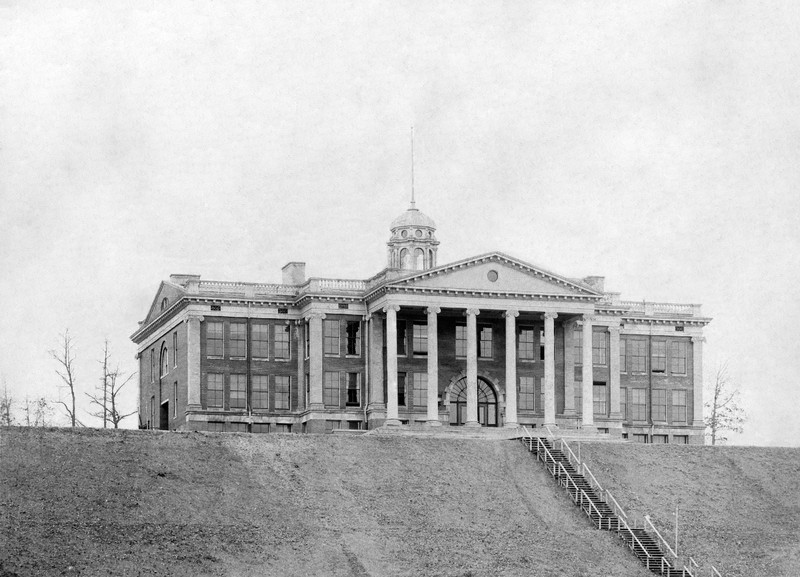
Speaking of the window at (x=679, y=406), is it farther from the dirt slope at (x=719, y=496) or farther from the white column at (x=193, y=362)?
the white column at (x=193, y=362)

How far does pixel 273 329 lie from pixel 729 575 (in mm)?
34297

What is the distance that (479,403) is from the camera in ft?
326

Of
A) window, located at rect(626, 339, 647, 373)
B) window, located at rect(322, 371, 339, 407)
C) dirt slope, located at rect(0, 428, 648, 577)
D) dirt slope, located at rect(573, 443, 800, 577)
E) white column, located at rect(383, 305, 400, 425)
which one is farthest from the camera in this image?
window, located at rect(626, 339, 647, 373)

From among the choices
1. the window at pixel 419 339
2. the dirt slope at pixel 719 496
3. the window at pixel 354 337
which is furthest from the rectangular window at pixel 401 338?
the dirt slope at pixel 719 496

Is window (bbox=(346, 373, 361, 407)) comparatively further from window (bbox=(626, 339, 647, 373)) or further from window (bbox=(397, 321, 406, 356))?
window (bbox=(626, 339, 647, 373))

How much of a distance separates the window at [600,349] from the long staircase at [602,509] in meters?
13.5

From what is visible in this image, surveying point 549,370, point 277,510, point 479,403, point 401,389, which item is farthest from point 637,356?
point 277,510

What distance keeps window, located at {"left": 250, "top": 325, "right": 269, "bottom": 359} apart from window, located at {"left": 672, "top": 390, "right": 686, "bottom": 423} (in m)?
25.7

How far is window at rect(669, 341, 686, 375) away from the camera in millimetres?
106562

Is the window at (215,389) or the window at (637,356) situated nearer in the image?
the window at (215,389)

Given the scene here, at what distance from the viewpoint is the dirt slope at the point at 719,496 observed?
76812 mm

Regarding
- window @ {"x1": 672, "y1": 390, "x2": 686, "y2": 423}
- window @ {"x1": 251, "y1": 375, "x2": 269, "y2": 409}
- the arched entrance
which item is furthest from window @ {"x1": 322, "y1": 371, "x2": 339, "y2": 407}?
window @ {"x1": 672, "y1": 390, "x2": 686, "y2": 423}

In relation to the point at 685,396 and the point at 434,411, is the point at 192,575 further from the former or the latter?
the point at 685,396

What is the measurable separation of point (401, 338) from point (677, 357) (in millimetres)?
19157
